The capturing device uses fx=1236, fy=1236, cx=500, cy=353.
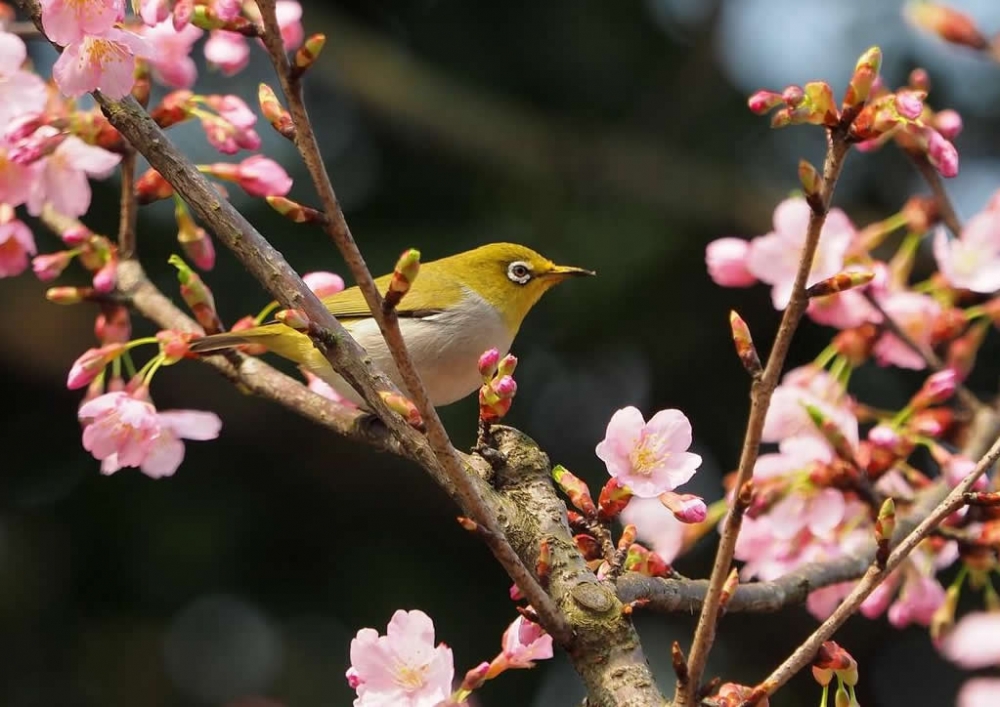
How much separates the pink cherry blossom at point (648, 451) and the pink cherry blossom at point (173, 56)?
138cm

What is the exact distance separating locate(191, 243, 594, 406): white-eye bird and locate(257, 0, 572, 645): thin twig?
1.08 metres

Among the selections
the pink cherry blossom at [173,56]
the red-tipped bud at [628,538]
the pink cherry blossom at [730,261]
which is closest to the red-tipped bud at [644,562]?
the red-tipped bud at [628,538]

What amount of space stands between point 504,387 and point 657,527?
1.11m

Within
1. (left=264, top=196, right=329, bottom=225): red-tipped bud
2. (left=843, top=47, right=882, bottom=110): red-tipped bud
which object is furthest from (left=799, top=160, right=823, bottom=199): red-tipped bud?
(left=264, top=196, right=329, bottom=225): red-tipped bud

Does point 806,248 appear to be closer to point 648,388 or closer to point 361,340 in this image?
point 361,340

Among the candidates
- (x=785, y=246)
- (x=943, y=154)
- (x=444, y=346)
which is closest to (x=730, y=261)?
(x=785, y=246)

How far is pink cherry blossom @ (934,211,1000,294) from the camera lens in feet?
8.61

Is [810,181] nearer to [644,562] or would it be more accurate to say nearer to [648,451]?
[648,451]

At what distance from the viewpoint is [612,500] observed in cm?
180

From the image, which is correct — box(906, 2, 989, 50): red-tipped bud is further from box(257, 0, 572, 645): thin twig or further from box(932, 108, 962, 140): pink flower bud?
box(257, 0, 572, 645): thin twig

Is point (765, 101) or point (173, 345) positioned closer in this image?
point (765, 101)

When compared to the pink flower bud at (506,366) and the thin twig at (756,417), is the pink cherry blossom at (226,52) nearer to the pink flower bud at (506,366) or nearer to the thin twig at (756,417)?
the pink flower bud at (506,366)

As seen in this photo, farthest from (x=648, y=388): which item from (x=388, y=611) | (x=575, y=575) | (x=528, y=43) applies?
(x=575, y=575)

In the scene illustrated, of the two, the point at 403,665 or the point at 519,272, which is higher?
the point at 403,665
